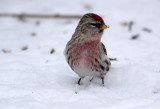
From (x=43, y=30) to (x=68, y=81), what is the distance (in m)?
1.49

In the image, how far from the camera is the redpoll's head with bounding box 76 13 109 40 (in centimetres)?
261

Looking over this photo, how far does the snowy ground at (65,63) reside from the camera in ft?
7.97

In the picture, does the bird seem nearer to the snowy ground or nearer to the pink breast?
the pink breast

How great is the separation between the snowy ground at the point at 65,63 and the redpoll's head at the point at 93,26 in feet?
1.42

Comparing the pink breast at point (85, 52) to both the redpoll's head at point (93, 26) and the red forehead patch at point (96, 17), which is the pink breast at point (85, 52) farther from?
the red forehead patch at point (96, 17)

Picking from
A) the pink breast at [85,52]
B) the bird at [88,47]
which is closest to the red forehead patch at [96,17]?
the bird at [88,47]

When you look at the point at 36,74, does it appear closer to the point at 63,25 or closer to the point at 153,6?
the point at 63,25

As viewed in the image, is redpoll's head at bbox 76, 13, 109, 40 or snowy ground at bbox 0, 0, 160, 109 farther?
redpoll's head at bbox 76, 13, 109, 40

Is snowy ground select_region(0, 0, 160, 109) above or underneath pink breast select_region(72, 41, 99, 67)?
underneath

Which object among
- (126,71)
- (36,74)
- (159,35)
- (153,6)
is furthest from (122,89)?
(153,6)

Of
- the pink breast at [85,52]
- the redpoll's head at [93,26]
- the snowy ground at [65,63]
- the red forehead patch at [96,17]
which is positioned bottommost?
the snowy ground at [65,63]

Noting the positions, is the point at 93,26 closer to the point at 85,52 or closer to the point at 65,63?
the point at 85,52

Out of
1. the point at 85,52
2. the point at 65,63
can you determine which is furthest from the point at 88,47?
the point at 65,63

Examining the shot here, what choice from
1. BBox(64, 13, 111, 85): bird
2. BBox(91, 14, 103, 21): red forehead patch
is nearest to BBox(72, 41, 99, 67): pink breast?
BBox(64, 13, 111, 85): bird
